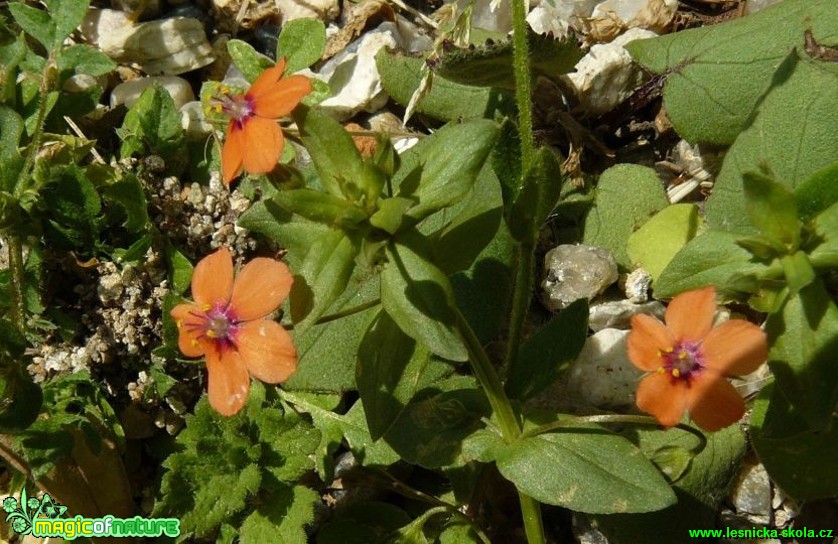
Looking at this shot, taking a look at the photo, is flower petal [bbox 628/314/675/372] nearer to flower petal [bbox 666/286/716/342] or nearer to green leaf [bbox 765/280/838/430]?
flower petal [bbox 666/286/716/342]

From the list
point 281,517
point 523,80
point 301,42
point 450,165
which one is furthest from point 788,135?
point 281,517

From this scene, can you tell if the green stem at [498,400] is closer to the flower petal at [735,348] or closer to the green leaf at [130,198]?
the flower petal at [735,348]

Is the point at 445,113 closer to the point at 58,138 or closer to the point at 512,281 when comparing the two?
the point at 512,281

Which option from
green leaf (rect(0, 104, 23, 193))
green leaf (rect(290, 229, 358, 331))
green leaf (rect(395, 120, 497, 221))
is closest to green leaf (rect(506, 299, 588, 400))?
green leaf (rect(395, 120, 497, 221))

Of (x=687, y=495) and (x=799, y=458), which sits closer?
(x=799, y=458)

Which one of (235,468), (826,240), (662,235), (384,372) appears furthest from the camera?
(662,235)

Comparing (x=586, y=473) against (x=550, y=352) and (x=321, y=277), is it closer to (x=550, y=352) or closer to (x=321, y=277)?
(x=550, y=352)
